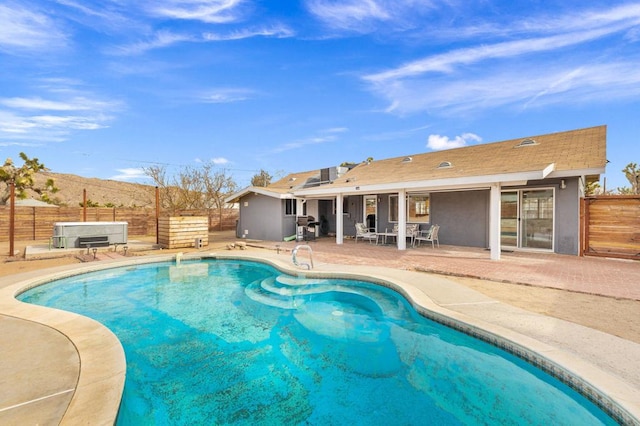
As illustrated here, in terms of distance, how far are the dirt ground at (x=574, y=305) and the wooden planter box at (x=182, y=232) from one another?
10599 mm

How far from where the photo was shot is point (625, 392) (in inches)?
103

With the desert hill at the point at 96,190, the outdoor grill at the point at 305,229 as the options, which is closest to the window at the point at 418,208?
the outdoor grill at the point at 305,229

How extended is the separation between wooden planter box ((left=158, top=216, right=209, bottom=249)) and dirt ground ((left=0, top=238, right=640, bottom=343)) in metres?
10.6

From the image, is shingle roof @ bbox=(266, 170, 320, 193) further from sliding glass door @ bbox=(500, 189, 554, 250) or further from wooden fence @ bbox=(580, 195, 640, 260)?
wooden fence @ bbox=(580, 195, 640, 260)

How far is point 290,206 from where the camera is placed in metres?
15.3

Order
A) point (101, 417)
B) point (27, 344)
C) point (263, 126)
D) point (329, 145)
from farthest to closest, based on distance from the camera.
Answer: point (329, 145), point (263, 126), point (27, 344), point (101, 417)

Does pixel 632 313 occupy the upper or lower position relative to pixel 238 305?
upper

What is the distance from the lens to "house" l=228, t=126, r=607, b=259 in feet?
30.7

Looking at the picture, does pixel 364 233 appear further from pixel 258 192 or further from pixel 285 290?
pixel 285 290

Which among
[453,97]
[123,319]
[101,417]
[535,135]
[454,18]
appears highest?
[454,18]

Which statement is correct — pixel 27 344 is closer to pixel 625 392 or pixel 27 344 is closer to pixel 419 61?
pixel 625 392

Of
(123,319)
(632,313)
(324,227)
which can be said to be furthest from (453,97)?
(123,319)

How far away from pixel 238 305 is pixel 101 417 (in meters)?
4.12

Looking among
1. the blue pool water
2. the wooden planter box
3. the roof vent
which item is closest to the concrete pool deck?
the blue pool water
